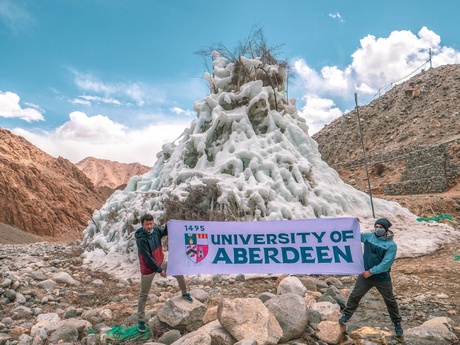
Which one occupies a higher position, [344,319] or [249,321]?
[249,321]

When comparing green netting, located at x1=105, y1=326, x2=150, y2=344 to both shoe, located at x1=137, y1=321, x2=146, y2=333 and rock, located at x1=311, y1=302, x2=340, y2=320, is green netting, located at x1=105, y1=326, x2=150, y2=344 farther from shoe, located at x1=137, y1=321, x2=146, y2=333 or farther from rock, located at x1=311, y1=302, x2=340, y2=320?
rock, located at x1=311, y1=302, x2=340, y2=320

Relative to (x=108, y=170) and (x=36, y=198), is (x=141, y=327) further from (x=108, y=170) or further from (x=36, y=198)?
(x=108, y=170)

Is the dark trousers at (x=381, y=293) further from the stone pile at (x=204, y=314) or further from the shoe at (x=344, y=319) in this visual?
the stone pile at (x=204, y=314)

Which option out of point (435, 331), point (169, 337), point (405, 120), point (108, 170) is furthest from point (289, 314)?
point (108, 170)

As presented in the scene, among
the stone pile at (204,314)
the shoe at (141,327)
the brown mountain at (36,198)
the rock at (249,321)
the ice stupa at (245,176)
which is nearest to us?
the rock at (249,321)

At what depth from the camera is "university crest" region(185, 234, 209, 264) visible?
470 cm

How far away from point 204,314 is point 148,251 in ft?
3.23

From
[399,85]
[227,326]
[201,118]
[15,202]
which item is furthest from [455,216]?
[399,85]

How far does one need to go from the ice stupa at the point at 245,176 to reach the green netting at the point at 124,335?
142 inches

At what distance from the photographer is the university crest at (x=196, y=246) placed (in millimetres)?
4695

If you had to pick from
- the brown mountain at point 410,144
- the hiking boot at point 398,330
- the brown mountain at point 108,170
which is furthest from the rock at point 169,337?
the brown mountain at point 108,170

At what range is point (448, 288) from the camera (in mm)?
5117

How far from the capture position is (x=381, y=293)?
363 centimetres

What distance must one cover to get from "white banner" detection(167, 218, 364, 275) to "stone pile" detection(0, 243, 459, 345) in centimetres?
37
